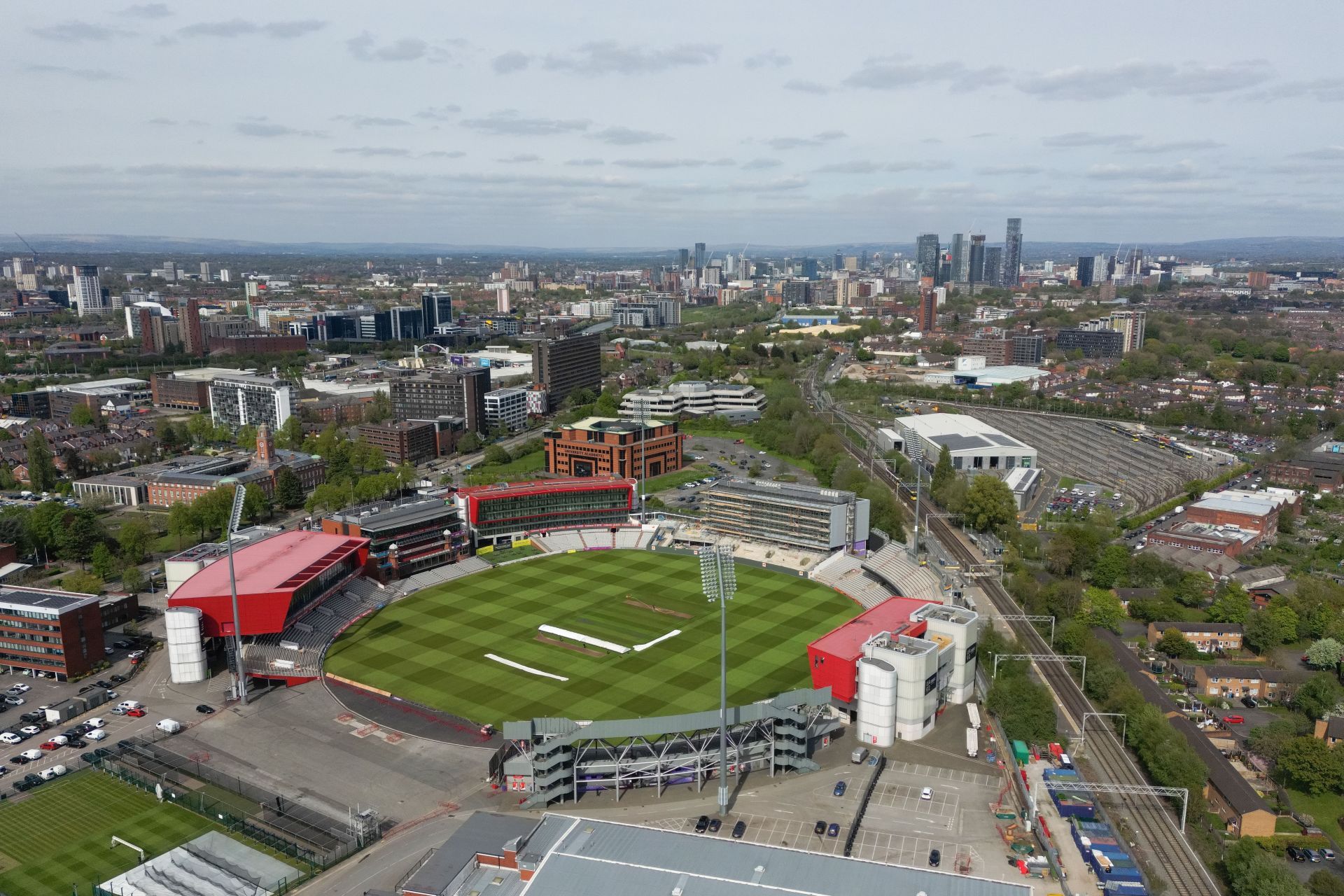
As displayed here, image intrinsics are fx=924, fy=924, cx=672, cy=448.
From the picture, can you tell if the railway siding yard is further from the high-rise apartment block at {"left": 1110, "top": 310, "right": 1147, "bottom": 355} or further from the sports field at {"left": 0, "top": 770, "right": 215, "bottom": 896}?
the sports field at {"left": 0, "top": 770, "right": 215, "bottom": 896}

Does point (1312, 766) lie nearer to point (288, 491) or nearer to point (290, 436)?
point (288, 491)

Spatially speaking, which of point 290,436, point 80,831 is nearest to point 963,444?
point 290,436

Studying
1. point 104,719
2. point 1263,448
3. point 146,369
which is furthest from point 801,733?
point 146,369

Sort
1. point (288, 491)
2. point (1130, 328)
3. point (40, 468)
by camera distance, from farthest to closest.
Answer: point (1130, 328)
point (40, 468)
point (288, 491)

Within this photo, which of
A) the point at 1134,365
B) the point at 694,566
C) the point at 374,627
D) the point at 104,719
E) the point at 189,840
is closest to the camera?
the point at 189,840

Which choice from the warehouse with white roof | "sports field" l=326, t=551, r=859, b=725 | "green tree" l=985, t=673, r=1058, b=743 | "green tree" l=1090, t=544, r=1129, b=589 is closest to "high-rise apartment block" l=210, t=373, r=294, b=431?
"sports field" l=326, t=551, r=859, b=725

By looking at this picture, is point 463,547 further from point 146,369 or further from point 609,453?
point 146,369
